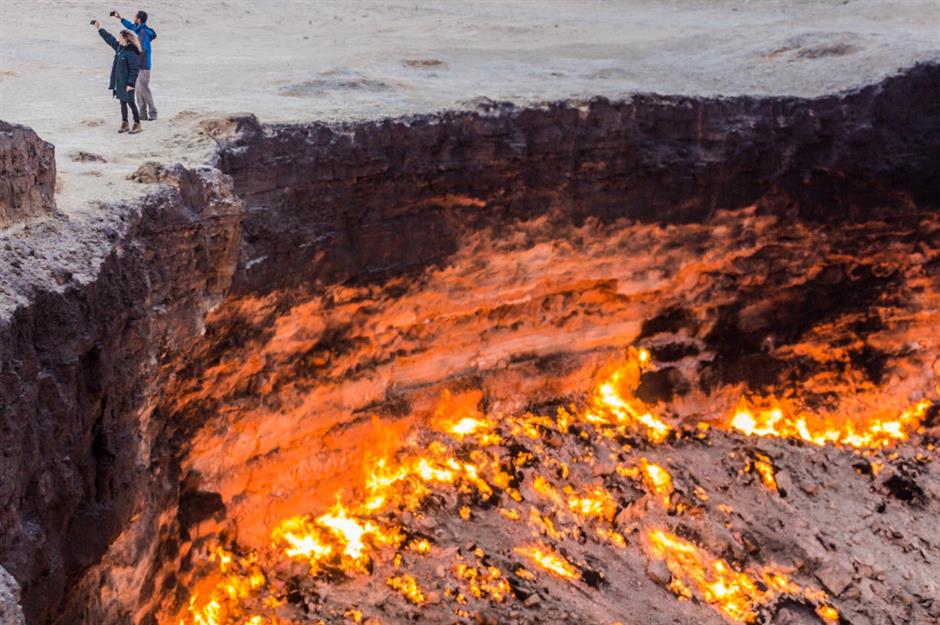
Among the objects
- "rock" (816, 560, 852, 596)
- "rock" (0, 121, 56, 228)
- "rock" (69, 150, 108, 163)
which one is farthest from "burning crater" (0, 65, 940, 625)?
"rock" (69, 150, 108, 163)

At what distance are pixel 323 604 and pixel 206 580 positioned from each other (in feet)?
3.66

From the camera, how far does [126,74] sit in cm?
860

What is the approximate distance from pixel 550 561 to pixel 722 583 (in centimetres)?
175

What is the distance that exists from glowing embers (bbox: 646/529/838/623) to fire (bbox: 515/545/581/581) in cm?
96

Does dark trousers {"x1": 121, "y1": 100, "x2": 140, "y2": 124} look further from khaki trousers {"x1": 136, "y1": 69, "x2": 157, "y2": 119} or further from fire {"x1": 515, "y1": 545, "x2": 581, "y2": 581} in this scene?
fire {"x1": 515, "y1": 545, "x2": 581, "y2": 581}

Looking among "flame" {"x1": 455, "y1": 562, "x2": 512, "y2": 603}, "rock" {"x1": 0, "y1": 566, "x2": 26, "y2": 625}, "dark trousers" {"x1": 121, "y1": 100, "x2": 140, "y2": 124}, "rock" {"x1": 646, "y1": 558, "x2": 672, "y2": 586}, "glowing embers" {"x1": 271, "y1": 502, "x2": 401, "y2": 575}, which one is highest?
"dark trousers" {"x1": 121, "y1": 100, "x2": 140, "y2": 124}

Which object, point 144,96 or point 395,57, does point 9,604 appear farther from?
point 395,57

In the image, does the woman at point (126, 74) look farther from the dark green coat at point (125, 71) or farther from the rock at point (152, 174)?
the rock at point (152, 174)

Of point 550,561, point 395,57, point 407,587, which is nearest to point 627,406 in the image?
point 550,561

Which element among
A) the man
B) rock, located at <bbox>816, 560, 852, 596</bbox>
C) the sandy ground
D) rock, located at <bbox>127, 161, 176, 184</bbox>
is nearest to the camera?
rock, located at <bbox>127, 161, 176, 184</bbox>

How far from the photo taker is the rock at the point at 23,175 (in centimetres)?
534

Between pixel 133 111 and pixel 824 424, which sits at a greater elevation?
pixel 133 111

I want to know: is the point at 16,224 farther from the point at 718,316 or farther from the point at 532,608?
the point at 718,316

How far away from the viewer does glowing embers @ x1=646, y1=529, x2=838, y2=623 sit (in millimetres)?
8891
